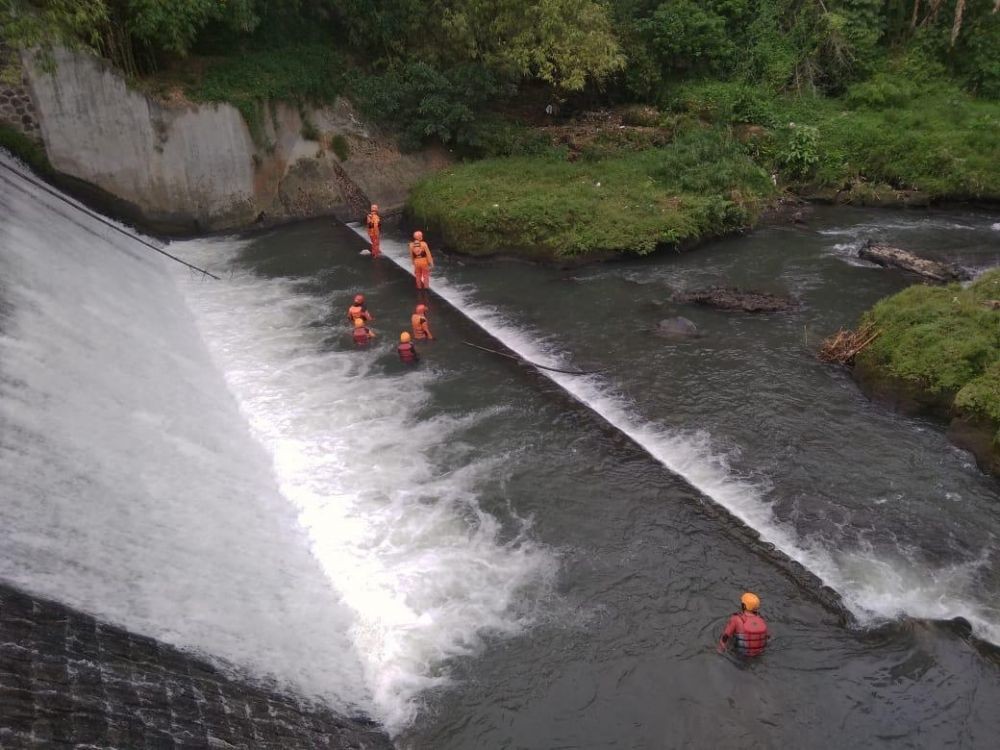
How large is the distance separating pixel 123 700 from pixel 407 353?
813cm

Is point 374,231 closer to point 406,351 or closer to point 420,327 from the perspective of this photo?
point 420,327

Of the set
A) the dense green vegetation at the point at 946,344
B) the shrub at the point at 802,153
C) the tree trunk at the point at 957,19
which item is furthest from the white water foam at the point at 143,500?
the tree trunk at the point at 957,19

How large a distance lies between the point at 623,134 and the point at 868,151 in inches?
297

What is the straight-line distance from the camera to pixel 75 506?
6.91 m

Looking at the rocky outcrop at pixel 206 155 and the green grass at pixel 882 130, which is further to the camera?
the green grass at pixel 882 130

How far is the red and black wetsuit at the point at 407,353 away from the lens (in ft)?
41.5

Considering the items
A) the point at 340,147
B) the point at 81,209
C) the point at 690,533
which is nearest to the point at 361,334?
the point at 690,533

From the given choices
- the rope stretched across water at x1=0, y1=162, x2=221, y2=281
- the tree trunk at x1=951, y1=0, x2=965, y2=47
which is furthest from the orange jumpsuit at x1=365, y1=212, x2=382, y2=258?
the tree trunk at x1=951, y1=0, x2=965, y2=47

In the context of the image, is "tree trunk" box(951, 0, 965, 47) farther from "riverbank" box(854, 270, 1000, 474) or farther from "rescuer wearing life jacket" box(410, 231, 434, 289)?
"rescuer wearing life jacket" box(410, 231, 434, 289)

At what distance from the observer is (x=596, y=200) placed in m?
18.3

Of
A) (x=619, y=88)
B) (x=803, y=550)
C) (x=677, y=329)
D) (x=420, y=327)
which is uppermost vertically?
(x=619, y=88)

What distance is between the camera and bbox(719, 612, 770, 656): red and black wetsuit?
22.2ft

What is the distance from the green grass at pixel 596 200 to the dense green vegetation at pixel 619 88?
0.06 metres

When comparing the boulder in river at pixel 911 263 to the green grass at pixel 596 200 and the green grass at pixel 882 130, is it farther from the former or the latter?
the green grass at pixel 882 130
